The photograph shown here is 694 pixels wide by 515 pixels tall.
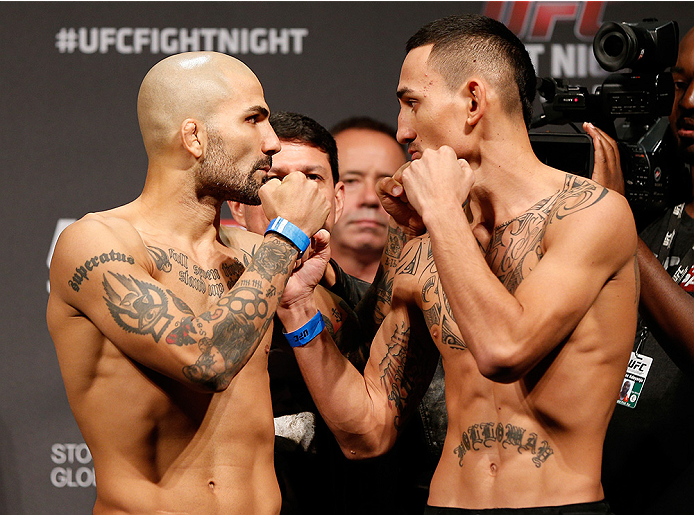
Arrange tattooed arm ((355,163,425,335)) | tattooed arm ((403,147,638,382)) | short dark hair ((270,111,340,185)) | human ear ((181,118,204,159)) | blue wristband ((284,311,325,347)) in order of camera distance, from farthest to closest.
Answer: short dark hair ((270,111,340,185)), tattooed arm ((355,163,425,335)), blue wristband ((284,311,325,347)), human ear ((181,118,204,159)), tattooed arm ((403,147,638,382))

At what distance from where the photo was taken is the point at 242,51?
3014 mm

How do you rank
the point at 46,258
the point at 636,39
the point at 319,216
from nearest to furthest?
the point at 319,216
the point at 636,39
the point at 46,258

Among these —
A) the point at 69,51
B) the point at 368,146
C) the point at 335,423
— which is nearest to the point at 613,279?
the point at 335,423

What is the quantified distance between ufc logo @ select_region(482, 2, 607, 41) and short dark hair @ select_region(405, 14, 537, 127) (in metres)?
1.33

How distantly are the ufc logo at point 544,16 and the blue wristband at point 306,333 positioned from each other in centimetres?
179

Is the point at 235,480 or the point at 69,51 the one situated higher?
the point at 69,51

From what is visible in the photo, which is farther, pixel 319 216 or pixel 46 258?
pixel 46 258

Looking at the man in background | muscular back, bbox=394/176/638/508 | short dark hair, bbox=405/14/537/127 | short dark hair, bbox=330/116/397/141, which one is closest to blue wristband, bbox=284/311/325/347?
muscular back, bbox=394/176/638/508

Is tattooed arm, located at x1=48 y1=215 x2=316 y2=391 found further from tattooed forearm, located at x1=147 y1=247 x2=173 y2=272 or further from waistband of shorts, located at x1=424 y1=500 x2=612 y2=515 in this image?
waistband of shorts, located at x1=424 y1=500 x2=612 y2=515

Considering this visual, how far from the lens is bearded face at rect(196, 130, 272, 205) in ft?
5.45

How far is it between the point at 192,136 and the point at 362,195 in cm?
157

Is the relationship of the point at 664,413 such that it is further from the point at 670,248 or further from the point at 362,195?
the point at 362,195

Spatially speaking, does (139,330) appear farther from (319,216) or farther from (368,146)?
(368,146)

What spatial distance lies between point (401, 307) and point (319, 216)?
0.37 metres
